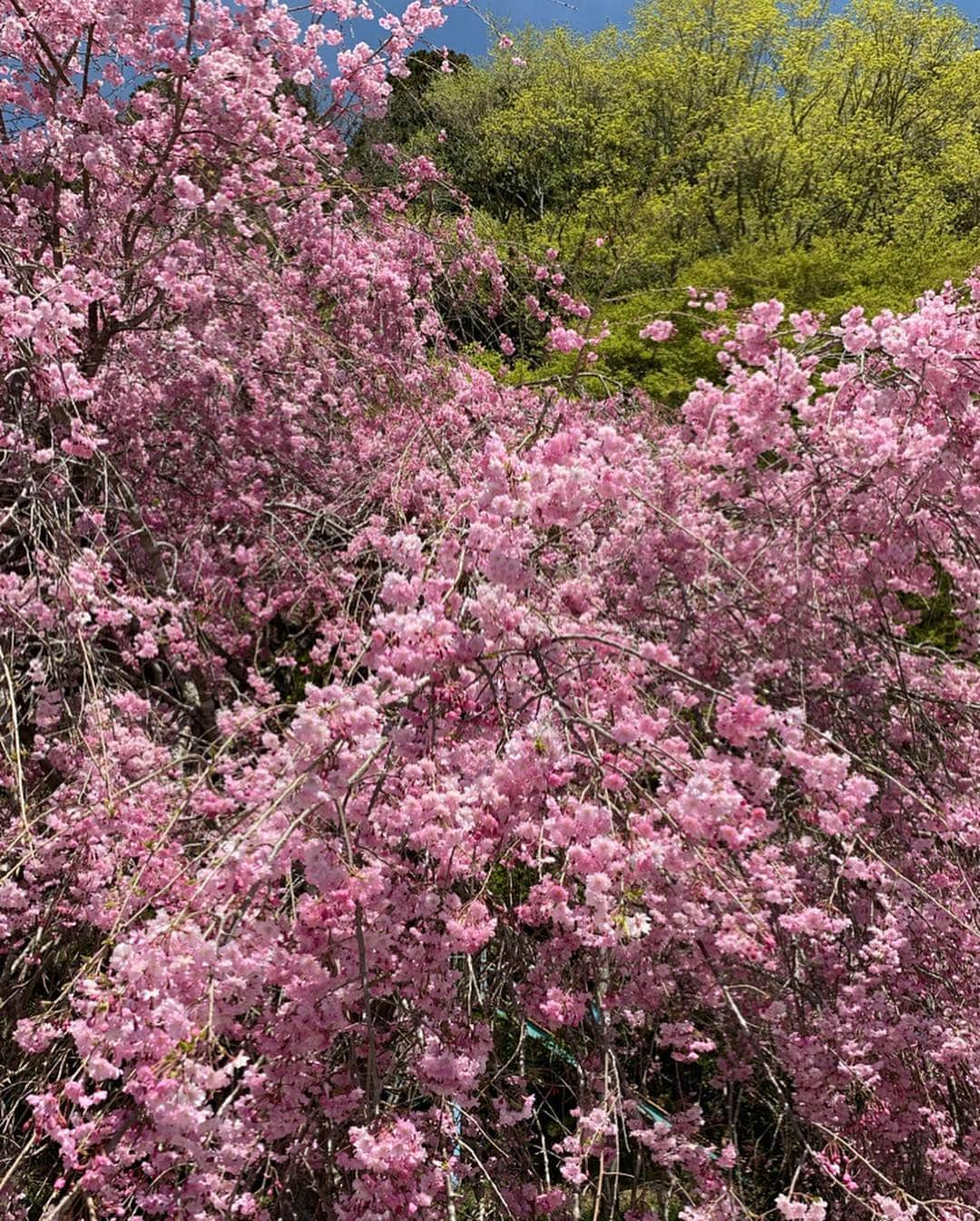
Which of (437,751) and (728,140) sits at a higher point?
(728,140)

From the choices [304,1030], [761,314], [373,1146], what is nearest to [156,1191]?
[304,1030]

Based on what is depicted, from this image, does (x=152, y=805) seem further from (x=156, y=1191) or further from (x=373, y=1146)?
(x=373, y=1146)

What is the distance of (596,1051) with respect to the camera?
2.76 metres

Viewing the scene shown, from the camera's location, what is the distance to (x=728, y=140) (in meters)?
17.3

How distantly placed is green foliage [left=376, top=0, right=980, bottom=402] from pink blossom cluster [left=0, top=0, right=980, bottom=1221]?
26.8 feet

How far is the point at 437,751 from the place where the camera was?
2.00m

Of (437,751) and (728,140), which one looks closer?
(437,751)

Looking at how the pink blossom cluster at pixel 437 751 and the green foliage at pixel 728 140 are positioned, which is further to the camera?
the green foliage at pixel 728 140

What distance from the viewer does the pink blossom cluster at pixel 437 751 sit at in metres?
1.91

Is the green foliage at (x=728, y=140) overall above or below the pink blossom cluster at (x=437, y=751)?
above

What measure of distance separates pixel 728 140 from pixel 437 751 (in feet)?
60.3

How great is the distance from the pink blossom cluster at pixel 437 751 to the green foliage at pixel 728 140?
322 inches

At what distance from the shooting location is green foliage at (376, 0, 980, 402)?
15211 millimetres

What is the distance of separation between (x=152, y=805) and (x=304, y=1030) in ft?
4.29
